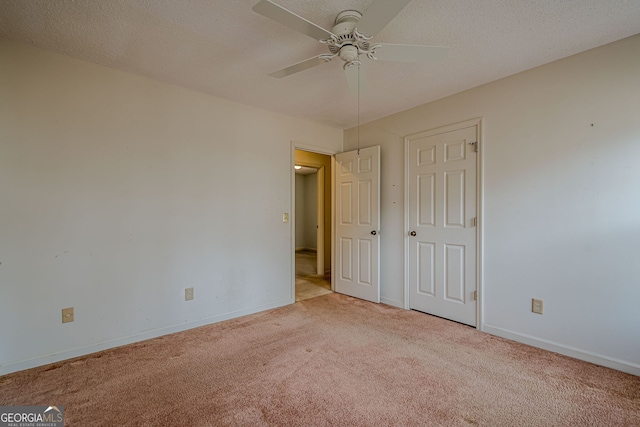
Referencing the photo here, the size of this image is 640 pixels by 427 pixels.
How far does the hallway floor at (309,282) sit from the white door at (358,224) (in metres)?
0.32

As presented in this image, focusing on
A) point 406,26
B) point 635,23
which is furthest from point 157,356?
point 635,23

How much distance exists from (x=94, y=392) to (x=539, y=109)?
398 cm

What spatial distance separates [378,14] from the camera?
1382mm

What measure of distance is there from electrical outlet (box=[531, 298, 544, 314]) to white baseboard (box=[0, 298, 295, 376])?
272 cm

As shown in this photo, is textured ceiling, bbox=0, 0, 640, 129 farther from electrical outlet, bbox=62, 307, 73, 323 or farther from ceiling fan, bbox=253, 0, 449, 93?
electrical outlet, bbox=62, 307, 73, 323

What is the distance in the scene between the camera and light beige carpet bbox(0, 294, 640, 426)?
5.18ft

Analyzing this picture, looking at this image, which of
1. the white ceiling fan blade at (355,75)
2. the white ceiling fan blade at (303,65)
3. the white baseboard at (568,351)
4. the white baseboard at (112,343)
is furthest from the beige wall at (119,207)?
the white baseboard at (568,351)

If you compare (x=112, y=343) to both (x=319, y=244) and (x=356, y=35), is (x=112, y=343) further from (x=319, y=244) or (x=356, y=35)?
(x=319, y=244)

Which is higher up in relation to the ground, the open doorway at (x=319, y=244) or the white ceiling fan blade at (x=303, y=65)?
the white ceiling fan blade at (x=303, y=65)

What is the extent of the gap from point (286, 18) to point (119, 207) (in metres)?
2.14

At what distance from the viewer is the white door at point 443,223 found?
111 inches

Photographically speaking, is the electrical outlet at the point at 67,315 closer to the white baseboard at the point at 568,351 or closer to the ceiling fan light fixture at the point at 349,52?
the ceiling fan light fixture at the point at 349,52
